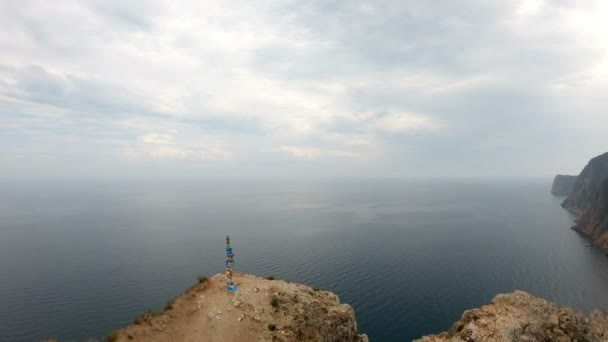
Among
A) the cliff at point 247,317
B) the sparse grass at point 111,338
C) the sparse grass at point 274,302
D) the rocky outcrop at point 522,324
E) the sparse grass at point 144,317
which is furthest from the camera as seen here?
the sparse grass at point 274,302

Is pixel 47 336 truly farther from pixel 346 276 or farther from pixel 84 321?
pixel 346 276

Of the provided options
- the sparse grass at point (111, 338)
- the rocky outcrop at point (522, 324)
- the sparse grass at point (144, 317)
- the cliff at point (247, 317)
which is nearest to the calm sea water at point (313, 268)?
the rocky outcrop at point (522, 324)

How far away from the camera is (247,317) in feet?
107

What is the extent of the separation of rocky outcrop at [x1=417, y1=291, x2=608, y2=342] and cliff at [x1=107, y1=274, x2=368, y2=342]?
11177 millimetres

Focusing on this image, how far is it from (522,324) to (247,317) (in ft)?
99.7

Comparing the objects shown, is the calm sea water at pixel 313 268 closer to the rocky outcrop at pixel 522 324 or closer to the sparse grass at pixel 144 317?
the rocky outcrop at pixel 522 324

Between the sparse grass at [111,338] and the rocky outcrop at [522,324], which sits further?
the rocky outcrop at [522,324]

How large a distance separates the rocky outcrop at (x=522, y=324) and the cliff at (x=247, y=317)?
11.2m

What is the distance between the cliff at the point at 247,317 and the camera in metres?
31.1

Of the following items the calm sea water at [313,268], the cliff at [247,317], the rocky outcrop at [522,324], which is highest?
the cliff at [247,317]

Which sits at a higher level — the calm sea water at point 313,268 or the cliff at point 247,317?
the cliff at point 247,317

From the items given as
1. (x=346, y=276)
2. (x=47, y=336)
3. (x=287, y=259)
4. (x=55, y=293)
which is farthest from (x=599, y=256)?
(x=55, y=293)

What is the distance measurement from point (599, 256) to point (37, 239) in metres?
256

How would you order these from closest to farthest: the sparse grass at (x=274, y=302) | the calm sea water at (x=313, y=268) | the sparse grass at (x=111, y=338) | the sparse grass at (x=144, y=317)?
the sparse grass at (x=111, y=338) < the sparse grass at (x=144, y=317) < the sparse grass at (x=274, y=302) < the calm sea water at (x=313, y=268)
